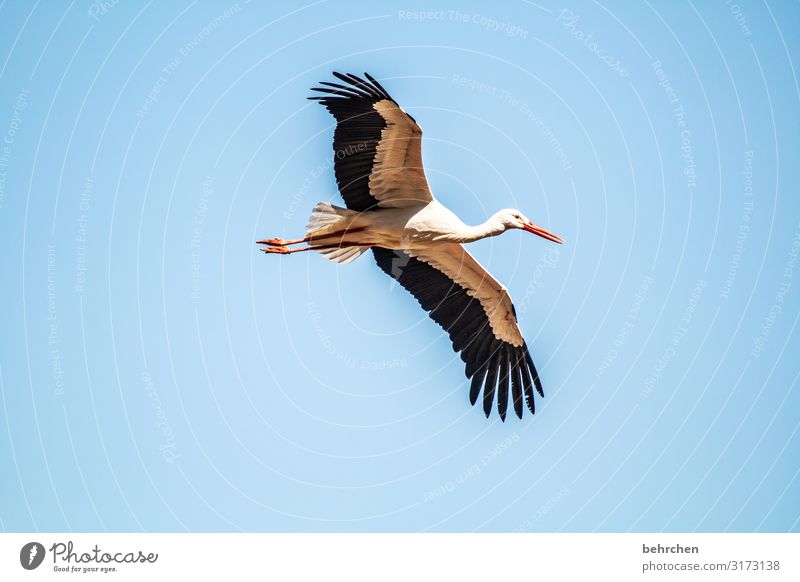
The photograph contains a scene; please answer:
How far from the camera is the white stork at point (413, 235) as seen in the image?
1053 cm

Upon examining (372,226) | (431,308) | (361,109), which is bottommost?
(431,308)

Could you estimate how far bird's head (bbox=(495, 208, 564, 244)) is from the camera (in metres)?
11.4

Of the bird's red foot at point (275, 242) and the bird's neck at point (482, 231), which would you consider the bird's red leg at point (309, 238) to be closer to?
the bird's red foot at point (275, 242)

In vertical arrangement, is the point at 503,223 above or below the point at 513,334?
above

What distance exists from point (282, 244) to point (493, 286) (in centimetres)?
241

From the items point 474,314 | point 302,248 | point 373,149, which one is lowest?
point 474,314

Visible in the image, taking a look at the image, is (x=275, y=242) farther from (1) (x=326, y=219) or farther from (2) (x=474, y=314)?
(2) (x=474, y=314)

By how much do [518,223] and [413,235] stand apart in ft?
3.77

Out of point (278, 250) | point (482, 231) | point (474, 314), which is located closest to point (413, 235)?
point (482, 231)

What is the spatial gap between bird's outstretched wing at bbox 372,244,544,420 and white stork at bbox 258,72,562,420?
0.4 inches

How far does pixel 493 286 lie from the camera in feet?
40.5

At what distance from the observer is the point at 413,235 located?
36.6ft
